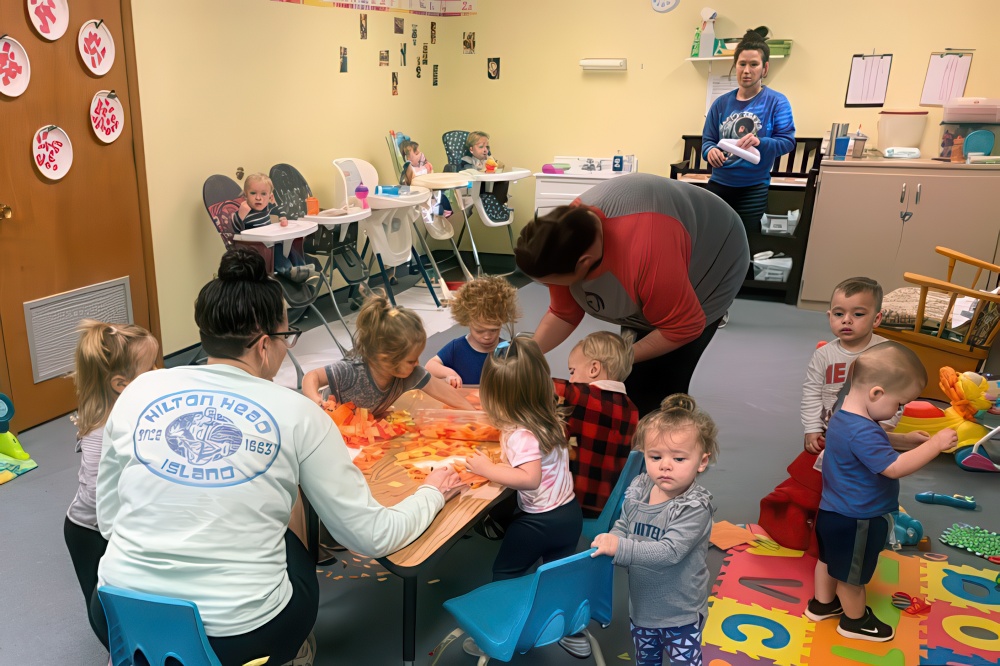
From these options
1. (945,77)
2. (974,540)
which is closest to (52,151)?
(974,540)

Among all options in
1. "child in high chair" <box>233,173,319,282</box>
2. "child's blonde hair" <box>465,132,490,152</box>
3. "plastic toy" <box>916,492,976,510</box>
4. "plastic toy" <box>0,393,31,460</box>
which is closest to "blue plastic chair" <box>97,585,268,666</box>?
"plastic toy" <box>0,393,31,460</box>

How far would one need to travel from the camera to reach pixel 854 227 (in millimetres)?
5742

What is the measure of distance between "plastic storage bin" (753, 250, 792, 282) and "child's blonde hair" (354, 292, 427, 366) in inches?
175

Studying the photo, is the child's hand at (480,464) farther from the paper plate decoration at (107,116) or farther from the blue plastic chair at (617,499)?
the paper plate decoration at (107,116)

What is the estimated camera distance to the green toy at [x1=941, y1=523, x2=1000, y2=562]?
2.82 metres

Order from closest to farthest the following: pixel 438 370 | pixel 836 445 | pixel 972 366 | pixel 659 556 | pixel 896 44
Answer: pixel 659 556 → pixel 836 445 → pixel 438 370 → pixel 972 366 → pixel 896 44

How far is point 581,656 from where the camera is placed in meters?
2.22

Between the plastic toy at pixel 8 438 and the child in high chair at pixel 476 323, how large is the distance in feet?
6.26

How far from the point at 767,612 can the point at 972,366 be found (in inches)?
85.4

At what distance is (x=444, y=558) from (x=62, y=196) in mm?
2649

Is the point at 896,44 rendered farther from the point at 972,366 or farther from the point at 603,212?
the point at 603,212

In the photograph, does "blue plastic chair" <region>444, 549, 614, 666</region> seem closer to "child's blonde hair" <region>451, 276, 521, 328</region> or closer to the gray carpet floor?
the gray carpet floor

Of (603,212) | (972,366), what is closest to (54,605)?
(603,212)

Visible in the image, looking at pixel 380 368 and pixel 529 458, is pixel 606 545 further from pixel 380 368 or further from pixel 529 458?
pixel 380 368
